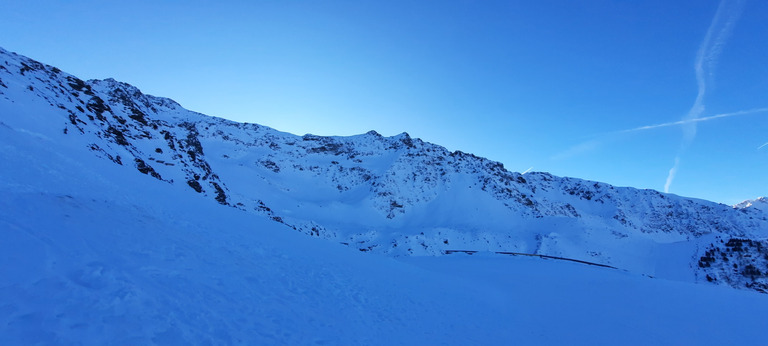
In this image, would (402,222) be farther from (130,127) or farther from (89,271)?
(89,271)

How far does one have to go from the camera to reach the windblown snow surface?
185 inches

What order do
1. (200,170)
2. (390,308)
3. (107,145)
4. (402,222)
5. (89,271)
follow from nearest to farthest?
(89,271), (390,308), (107,145), (200,170), (402,222)

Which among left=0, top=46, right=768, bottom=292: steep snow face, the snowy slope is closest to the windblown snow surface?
the snowy slope

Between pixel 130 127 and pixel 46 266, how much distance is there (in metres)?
31.4

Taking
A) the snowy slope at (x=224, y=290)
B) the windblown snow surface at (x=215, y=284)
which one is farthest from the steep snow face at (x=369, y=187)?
the snowy slope at (x=224, y=290)

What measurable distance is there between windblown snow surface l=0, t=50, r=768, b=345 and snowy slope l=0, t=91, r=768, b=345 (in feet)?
0.13

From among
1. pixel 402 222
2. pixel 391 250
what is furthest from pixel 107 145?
pixel 402 222

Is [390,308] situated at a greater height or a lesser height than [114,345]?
lesser

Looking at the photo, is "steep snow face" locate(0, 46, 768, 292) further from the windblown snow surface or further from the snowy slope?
the snowy slope

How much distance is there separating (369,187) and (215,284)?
55704 millimetres

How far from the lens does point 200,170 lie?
32.9 metres

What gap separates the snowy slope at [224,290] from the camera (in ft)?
15.1

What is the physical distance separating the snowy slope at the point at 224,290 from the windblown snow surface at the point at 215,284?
0.04 m

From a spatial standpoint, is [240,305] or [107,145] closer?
[240,305]
